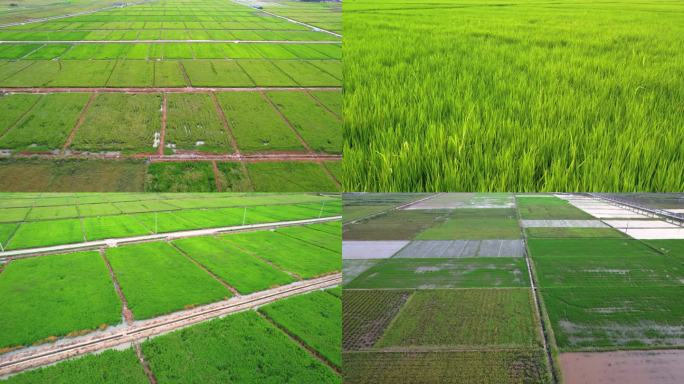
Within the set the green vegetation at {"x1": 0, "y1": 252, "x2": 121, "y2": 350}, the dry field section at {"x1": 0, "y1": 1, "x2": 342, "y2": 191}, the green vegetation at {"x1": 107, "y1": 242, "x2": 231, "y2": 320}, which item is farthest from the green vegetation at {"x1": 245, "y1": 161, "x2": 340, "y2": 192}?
the green vegetation at {"x1": 0, "y1": 252, "x2": 121, "y2": 350}

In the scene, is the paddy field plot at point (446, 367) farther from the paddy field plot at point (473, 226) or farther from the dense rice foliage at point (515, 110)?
the paddy field plot at point (473, 226)

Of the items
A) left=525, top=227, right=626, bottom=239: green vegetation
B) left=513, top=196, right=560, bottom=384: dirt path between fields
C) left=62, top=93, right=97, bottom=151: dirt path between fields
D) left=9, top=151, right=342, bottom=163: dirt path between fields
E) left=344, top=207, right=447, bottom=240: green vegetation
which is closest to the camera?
left=513, top=196, right=560, bottom=384: dirt path between fields

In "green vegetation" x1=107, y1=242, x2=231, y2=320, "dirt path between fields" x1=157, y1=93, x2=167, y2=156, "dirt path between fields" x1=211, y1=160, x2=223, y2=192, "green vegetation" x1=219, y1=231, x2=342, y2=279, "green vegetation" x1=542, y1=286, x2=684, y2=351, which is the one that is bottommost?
"green vegetation" x1=107, y1=242, x2=231, y2=320

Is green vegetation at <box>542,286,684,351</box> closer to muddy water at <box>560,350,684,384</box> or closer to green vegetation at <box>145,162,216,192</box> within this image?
muddy water at <box>560,350,684,384</box>

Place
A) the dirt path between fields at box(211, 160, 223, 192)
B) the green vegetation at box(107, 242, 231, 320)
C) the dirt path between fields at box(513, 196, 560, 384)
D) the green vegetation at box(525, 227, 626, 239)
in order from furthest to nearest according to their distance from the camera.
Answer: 1. the dirt path between fields at box(211, 160, 223, 192)
2. the green vegetation at box(525, 227, 626, 239)
3. the green vegetation at box(107, 242, 231, 320)
4. the dirt path between fields at box(513, 196, 560, 384)

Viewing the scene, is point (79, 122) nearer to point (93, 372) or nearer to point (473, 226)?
point (93, 372)

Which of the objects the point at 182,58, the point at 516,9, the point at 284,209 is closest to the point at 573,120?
the point at 284,209

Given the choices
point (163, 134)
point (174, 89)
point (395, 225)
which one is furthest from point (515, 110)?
point (174, 89)

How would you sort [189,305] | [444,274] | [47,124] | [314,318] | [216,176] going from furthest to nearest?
[47,124]
[216,176]
[444,274]
[189,305]
[314,318]
